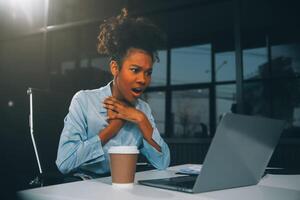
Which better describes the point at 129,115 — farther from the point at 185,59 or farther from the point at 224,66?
the point at 185,59

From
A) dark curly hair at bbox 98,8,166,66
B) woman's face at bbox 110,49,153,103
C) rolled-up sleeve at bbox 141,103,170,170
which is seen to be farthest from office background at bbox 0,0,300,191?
rolled-up sleeve at bbox 141,103,170,170

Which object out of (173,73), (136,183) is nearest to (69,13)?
(173,73)

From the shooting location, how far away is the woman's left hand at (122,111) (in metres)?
1.33

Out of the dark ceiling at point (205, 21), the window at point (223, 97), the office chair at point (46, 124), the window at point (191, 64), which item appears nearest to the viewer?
the office chair at point (46, 124)

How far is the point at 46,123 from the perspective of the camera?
149 centimetres

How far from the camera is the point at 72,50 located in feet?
15.9

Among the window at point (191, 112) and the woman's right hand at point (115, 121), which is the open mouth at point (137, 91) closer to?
the woman's right hand at point (115, 121)

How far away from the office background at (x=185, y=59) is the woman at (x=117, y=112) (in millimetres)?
1990

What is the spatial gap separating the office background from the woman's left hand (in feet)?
7.21

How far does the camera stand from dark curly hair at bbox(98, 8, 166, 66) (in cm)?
149

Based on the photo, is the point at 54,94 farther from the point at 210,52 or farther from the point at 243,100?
the point at 210,52

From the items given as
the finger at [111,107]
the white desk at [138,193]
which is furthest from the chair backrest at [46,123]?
the white desk at [138,193]

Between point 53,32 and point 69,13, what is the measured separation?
0.33 m

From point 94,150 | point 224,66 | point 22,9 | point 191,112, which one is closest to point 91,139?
point 94,150
